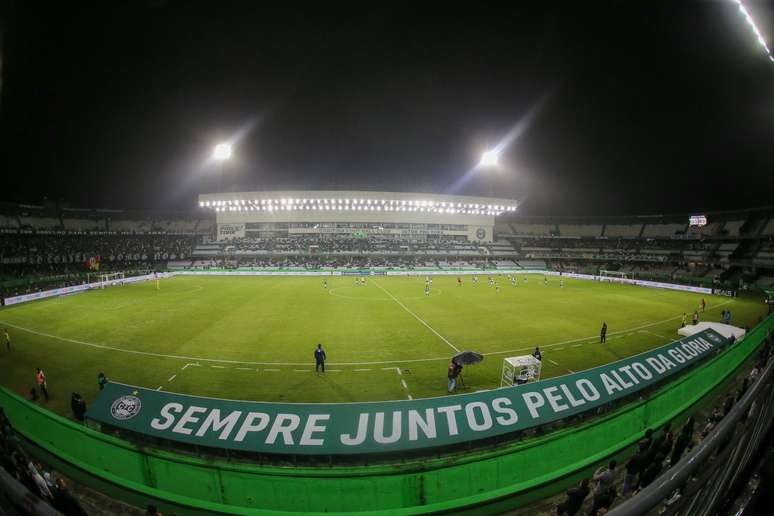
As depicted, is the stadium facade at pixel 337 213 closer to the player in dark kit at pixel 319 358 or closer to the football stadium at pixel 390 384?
the football stadium at pixel 390 384

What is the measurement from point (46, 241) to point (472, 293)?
79.3 metres

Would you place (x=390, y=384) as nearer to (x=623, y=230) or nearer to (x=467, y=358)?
(x=467, y=358)

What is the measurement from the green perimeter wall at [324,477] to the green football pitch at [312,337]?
19.5 ft

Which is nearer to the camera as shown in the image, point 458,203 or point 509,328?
point 509,328

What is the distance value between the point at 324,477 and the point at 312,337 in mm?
16298

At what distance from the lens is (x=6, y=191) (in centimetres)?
4875

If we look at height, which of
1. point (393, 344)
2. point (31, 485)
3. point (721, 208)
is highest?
point (721, 208)

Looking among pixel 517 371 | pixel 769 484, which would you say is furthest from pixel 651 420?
pixel 769 484

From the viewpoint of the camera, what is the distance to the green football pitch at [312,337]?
15.7 m

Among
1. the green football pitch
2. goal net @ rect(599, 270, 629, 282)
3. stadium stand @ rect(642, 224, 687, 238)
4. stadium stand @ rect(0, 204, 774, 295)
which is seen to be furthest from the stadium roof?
stadium stand @ rect(642, 224, 687, 238)

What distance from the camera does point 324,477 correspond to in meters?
7.05

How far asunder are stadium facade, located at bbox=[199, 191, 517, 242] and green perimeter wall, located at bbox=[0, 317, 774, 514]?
2839 inches

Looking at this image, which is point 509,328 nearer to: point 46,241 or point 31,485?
point 31,485

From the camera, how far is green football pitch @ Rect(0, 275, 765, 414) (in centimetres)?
1572
